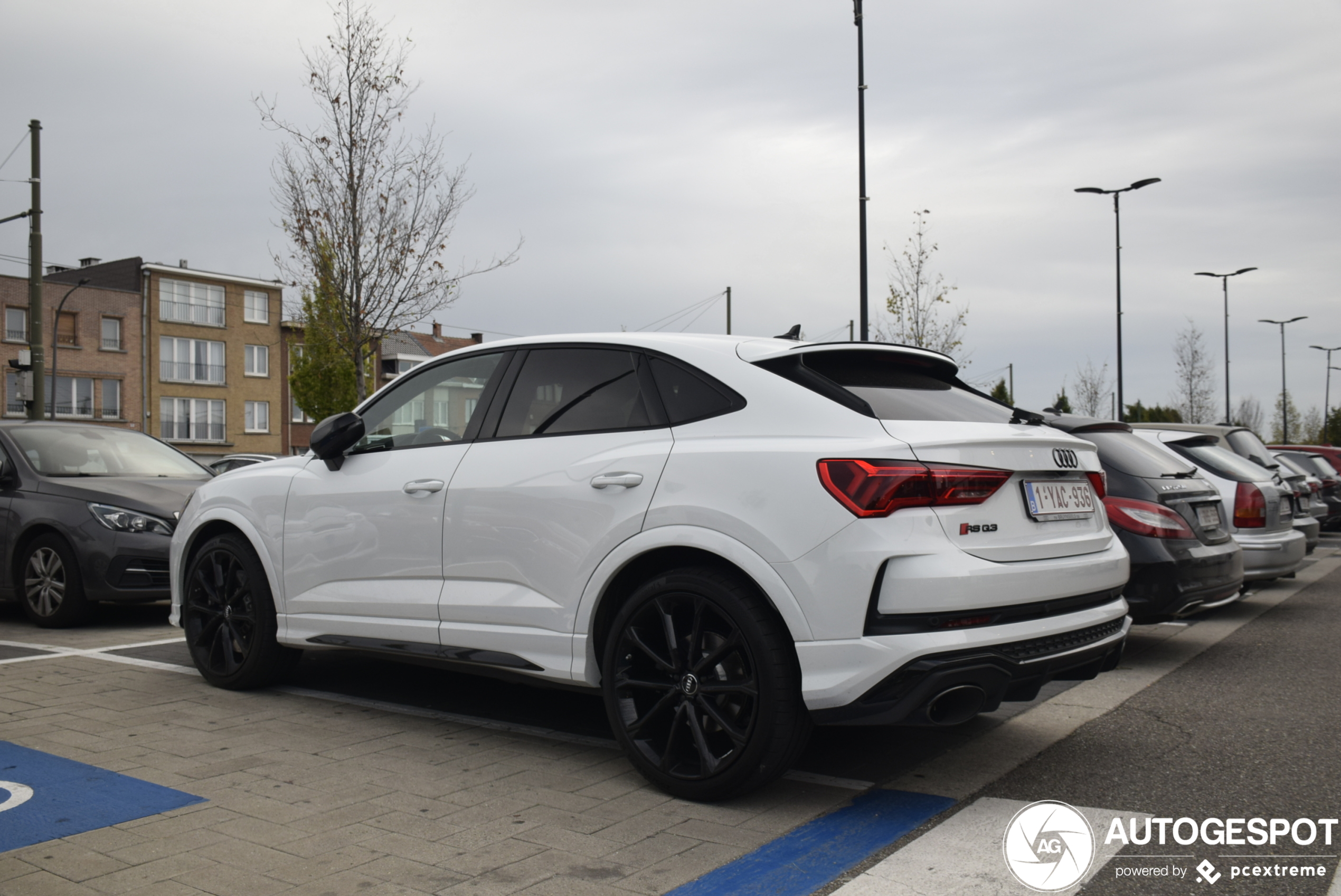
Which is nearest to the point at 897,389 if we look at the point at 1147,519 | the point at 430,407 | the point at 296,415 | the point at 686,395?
the point at 686,395

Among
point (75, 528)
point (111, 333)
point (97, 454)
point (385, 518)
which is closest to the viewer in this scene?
point (385, 518)

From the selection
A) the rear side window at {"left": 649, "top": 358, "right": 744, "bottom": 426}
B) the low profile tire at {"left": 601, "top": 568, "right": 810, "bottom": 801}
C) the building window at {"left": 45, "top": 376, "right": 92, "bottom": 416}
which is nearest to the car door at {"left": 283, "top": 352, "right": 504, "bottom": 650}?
the rear side window at {"left": 649, "top": 358, "right": 744, "bottom": 426}

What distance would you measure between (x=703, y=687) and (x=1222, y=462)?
6.64 m

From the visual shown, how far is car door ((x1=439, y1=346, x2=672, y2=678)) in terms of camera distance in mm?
4160

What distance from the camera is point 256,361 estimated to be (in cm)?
6103

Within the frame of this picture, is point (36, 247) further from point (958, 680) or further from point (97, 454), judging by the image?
point (958, 680)

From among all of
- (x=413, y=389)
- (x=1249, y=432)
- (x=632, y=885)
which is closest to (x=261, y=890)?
(x=632, y=885)

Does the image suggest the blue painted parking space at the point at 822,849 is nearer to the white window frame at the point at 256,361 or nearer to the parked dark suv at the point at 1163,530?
the parked dark suv at the point at 1163,530

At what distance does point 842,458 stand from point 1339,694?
379cm

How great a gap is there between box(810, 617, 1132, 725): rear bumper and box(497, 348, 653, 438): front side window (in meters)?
1.38

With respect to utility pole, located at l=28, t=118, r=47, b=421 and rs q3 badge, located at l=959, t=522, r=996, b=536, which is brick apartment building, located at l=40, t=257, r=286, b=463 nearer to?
utility pole, located at l=28, t=118, r=47, b=421

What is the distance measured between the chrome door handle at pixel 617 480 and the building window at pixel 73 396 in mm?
54881

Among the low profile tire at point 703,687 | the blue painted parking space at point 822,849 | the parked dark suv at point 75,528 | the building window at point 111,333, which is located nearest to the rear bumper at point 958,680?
the low profile tire at point 703,687

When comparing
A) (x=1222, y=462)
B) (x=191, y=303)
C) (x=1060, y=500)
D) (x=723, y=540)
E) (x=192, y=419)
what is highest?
(x=191, y=303)
